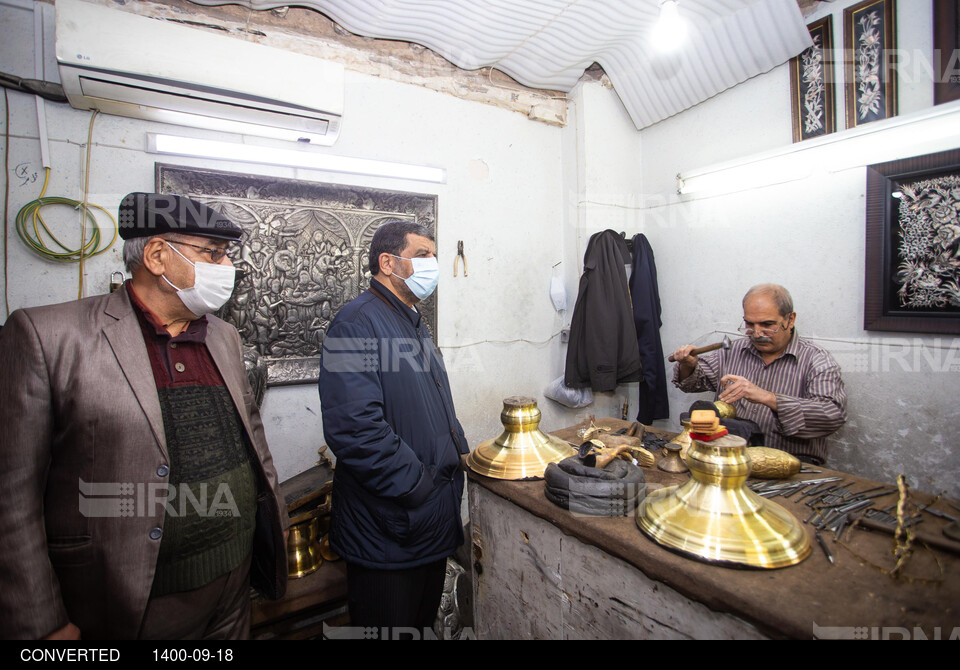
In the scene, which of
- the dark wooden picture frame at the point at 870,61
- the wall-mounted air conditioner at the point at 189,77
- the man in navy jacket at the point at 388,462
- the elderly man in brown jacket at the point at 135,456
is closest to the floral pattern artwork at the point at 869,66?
the dark wooden picture frame at the point at 870,61

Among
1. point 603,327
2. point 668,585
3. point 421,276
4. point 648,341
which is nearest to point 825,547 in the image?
point 668,585

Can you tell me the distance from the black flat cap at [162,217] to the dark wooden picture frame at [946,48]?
385 centimetres

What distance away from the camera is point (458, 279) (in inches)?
149

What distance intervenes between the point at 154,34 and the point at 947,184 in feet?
15.0

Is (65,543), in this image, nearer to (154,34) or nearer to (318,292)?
(318,292)

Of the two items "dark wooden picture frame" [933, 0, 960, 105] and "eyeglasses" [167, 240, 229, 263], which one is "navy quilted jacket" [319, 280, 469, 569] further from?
"dark wooden picture frame" [933, 0, 960, 105]

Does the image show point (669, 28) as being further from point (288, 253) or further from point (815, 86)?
point (288, 253)

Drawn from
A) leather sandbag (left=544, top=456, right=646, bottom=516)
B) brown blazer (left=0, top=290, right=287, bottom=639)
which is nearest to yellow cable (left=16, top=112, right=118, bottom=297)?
brown blazer (left=0, top=290, right=287, bottom=639)

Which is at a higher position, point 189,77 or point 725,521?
point 189,77

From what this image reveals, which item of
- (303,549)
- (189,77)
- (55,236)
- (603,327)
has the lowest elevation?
(303,549)

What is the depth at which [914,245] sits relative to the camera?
2648mm

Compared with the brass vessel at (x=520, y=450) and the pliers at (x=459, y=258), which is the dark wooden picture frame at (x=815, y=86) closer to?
the pliers at (x=459, y=258)

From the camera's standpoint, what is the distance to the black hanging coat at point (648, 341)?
3928mm

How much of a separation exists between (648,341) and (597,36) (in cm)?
250
